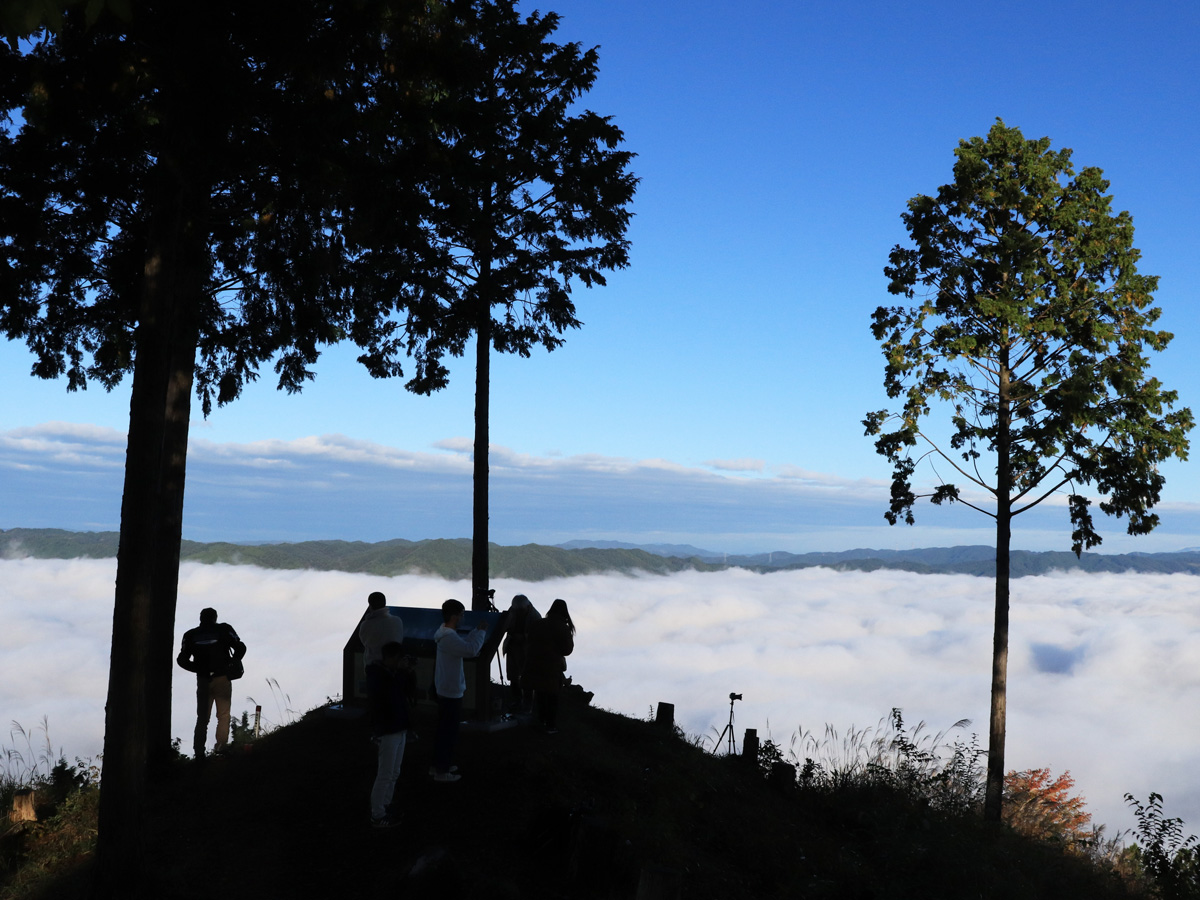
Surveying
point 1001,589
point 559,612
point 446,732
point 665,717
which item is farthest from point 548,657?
point 1001,589

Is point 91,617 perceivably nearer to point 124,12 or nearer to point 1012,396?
point 1012,396

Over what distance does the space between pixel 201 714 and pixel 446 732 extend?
5003mm

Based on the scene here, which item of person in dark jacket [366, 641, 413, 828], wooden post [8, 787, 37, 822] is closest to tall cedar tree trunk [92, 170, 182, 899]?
person in dark jacket [366, 641, 413, 828]

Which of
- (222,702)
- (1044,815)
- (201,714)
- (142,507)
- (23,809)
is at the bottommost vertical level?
(1044,815)

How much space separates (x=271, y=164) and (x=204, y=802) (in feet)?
25.4

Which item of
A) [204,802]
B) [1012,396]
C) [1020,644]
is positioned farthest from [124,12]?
[1020,644]

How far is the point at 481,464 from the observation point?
17.1 metres

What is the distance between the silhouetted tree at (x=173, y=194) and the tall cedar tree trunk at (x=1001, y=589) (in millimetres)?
14595

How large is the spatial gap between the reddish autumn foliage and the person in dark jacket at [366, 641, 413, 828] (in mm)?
12495

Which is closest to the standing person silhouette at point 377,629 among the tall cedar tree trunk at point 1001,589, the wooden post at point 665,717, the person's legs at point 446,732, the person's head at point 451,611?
the person's head at point 451,611

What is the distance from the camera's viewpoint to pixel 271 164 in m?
10.1

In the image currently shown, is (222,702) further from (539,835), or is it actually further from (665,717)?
(665,717)

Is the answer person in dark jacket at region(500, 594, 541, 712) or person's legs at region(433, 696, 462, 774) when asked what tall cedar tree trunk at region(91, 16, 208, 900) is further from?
person in dark jacket at region(500, 594, 541, 712)

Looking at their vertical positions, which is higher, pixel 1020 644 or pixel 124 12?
pixel 124 12
